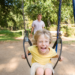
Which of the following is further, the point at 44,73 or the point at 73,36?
the point at 73,36

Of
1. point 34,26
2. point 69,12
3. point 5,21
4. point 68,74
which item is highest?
point 69,12

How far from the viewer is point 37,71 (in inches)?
46.6

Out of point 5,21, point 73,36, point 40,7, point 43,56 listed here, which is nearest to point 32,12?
point 40,7

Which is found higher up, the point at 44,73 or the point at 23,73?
the point at 44,73

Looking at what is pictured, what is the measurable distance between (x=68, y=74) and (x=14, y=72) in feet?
3.96

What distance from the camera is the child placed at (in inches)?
47.5

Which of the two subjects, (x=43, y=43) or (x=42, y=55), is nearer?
(x=43, y=43)

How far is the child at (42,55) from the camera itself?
3.96ft

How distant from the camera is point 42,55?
1.38 meters

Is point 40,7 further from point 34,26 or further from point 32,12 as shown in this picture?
point 34,26

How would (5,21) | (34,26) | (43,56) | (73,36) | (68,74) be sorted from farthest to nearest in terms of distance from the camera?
1. (5,21)
2. (73,36)
3. (34,26)
4. (68,74)
5. (43,56)

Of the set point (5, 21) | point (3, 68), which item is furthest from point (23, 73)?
point (5, 21)

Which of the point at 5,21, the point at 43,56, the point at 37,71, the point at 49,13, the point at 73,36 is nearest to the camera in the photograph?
the point at 37,71

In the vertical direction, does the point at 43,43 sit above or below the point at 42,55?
above
